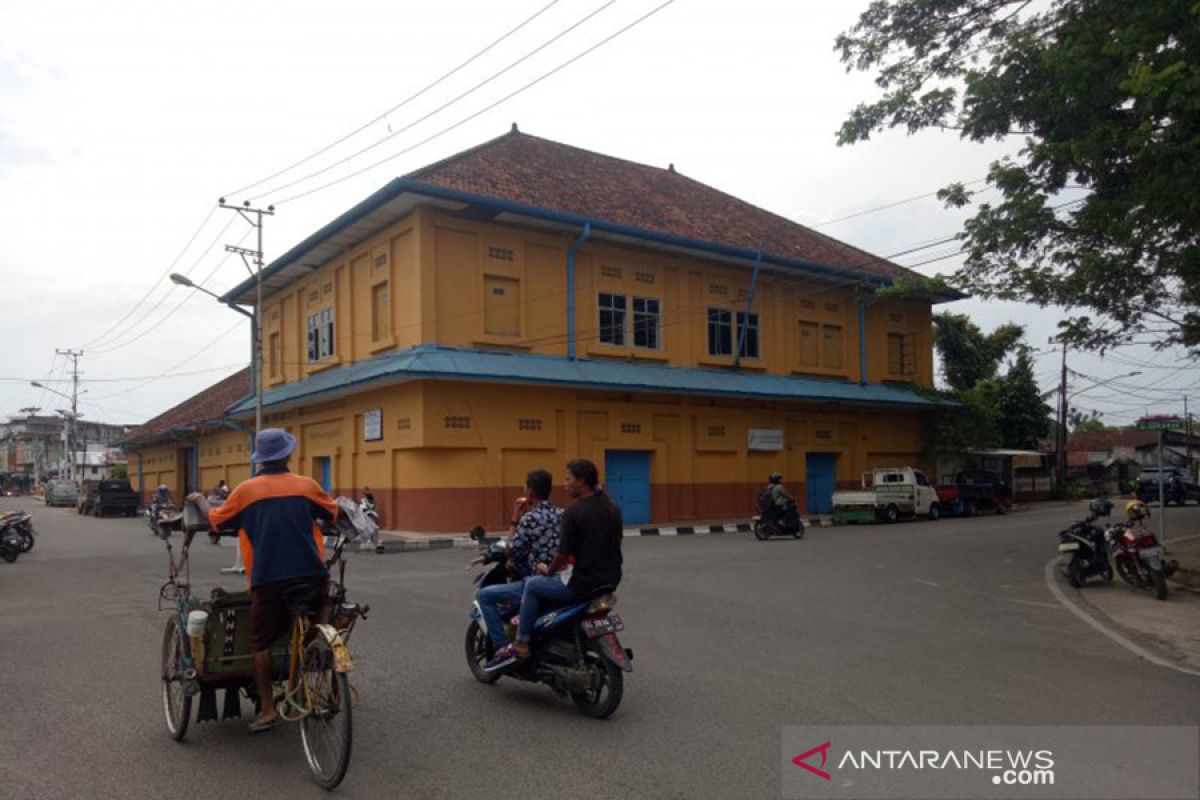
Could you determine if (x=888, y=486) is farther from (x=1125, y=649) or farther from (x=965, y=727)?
(x=965, y=727)

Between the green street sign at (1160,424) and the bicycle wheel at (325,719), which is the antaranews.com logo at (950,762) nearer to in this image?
the bicycle wheel at (325,719)

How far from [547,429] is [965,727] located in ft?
61.9

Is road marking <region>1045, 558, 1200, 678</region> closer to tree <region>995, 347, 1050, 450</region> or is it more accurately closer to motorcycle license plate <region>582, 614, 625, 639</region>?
motorcycle license plate <region>582, 614, 625, 639</region>

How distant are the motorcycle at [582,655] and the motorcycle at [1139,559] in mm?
9148

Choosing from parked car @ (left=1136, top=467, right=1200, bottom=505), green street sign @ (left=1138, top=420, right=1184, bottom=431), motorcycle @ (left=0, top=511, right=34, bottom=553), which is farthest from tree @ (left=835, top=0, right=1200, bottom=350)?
parked car @ (left=1136, top=467, right=1200, bottom=505)

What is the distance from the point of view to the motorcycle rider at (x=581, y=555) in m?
6.05

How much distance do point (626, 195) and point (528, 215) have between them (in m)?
6.03

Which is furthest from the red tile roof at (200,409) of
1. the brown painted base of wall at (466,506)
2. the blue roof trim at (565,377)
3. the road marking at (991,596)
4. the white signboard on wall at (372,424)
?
the road marking at (991,596)

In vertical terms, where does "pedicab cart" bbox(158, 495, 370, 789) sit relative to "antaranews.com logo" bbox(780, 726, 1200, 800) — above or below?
above

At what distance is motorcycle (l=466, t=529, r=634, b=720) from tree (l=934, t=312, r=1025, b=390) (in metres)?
41.2

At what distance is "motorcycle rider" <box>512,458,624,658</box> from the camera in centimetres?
605

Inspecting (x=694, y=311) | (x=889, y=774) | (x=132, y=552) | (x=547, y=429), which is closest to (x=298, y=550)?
(x=889, y=774)

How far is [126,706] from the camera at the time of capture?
6320 millimetres

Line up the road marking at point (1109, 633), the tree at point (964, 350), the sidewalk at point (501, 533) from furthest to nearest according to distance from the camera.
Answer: the tree at point (964, 350), the sidewalk at point (501, 533), the road marking at point (1109, 633)
